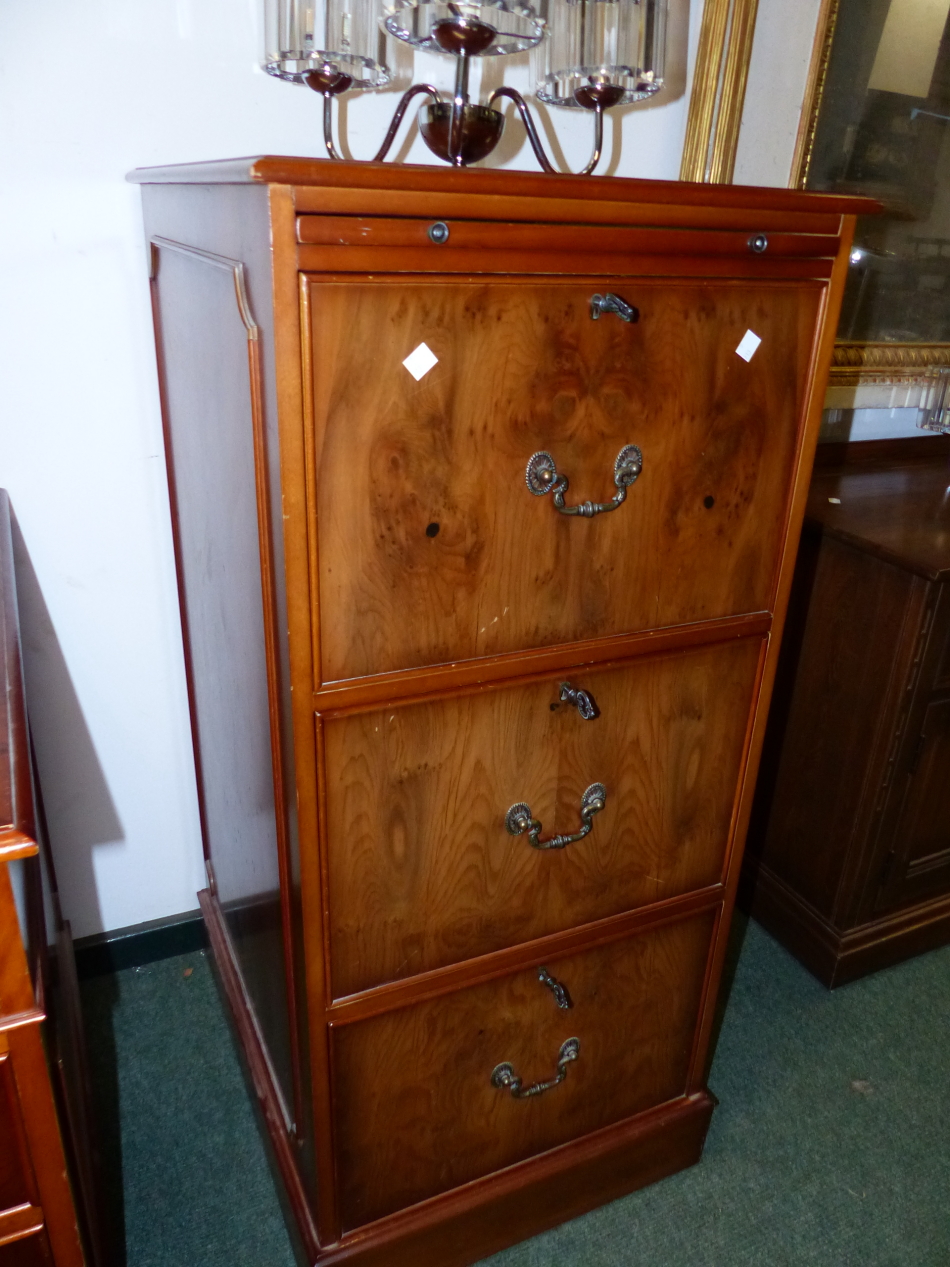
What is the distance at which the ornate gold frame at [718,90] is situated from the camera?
1.35m

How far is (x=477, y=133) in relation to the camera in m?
0.97

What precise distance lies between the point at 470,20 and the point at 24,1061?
3.25ft

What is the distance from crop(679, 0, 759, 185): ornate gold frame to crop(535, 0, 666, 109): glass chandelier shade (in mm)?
344

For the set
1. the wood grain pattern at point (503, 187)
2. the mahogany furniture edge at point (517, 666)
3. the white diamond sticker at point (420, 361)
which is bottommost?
the mahogany furniture edge at point (517, 666)

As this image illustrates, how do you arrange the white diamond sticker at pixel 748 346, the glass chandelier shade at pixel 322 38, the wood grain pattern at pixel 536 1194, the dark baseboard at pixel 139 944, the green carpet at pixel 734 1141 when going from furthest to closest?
1. the dark baseboard at pixel 139 944
2. the green carpet at pixel 734 1141
3. the wood grain pattern at pixel 536 1194
4. the glass chandelier shade at pixel 322 38
5. the white diamond sticker at pixel 748 346

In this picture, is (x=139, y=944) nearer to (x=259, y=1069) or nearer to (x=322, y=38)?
(x=259, y=1069)

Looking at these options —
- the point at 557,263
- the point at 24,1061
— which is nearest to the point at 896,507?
the point at 557,263

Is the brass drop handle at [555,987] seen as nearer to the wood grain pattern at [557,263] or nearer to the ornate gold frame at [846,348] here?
the wood grain pattern at [557,263]

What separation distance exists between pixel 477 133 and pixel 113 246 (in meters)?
0.54

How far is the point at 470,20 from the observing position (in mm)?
874

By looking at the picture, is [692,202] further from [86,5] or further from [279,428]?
[86,5]

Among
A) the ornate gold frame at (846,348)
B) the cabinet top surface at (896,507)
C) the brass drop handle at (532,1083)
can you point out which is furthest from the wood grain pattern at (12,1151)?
the ornate gold frame at (846,348)

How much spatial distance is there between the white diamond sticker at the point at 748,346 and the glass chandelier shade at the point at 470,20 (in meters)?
0.38

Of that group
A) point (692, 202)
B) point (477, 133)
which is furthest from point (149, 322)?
point (692, 202)
